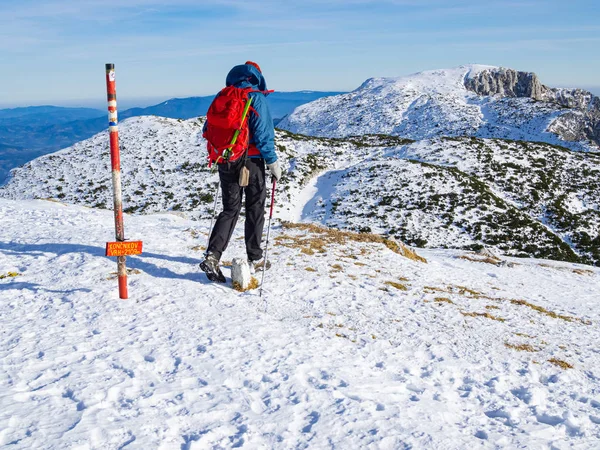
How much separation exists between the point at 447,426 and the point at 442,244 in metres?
21.4

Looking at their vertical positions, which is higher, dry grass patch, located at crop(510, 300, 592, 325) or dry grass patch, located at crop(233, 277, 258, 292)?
dry grass patch, located at crop(233, 277, 258, 292)

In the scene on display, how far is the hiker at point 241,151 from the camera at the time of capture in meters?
6.07

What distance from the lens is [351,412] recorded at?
3.72 meters

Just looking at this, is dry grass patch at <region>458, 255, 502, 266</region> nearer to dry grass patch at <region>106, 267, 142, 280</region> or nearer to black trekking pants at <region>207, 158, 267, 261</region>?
black trekking pants at <region>207, 158, 267, 261</region>

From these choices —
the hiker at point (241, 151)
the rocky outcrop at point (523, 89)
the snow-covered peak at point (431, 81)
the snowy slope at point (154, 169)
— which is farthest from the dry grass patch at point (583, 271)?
the rocky outcrop at point (523, 89)

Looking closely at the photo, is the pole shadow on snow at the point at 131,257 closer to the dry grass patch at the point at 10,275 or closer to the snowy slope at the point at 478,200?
the dry grass patch at the point at 10,275

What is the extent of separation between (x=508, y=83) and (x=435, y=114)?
4159 centimetres

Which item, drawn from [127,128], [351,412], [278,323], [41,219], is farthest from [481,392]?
[127,128]

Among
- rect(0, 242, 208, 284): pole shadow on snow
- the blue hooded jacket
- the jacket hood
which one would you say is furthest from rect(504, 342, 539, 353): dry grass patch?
the jacket hood

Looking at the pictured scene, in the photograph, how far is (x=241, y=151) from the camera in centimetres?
628

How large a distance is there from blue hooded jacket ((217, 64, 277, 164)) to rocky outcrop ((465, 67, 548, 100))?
10397 centimetres

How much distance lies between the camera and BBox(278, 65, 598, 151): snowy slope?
2534 inches

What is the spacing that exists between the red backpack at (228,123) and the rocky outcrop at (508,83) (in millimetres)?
104388

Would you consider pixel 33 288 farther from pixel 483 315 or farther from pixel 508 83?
pixel 508 83
